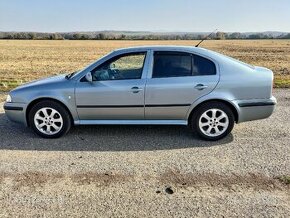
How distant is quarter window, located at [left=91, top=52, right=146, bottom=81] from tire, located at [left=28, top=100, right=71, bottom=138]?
2.63 ft

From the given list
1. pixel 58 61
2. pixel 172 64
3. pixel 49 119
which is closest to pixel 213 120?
pixel 172 64

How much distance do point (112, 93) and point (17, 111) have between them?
167 centimetres

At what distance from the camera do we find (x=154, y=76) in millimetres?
5277

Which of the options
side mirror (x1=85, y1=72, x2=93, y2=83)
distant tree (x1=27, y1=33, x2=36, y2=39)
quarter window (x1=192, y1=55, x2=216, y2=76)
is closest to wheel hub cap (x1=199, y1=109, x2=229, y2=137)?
quarter window (x1=192, y1=55, x2=216, y2=76)

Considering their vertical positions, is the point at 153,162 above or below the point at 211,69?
below

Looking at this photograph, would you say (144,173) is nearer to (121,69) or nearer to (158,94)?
(158,94)

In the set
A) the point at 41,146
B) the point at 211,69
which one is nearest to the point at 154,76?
the point at 211,69

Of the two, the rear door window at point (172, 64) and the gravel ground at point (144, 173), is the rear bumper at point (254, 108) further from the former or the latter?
the rear door window at point (172, 64)

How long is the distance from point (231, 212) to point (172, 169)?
1.15 m

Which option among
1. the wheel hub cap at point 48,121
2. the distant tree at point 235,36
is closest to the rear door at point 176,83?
the wheel hub cap at point 48,121

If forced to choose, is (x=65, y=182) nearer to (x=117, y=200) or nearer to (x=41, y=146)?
(x=117, y=200)

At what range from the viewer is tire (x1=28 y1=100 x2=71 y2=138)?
17.7ft

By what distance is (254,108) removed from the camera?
17.3ft

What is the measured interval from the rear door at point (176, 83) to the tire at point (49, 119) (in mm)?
1379
